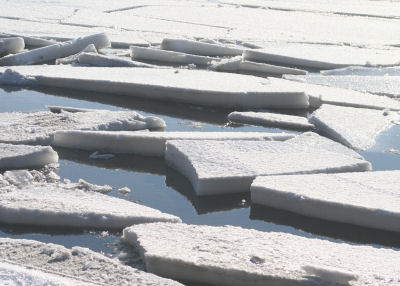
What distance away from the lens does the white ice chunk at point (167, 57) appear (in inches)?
178

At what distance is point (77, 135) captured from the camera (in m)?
2.59

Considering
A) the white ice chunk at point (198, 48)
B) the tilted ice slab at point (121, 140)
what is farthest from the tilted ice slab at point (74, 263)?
the white ice chunk at point (198, 48)

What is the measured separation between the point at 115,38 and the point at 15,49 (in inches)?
34.4

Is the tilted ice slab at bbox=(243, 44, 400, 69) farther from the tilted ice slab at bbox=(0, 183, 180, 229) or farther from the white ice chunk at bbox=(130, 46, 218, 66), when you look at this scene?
the tilted ice slab at bbox=(0, 183, 180, 229)

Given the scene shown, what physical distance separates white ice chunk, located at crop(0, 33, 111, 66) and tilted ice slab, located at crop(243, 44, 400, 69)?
0.93 m

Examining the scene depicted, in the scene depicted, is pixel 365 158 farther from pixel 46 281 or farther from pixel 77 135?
pixel 46 281

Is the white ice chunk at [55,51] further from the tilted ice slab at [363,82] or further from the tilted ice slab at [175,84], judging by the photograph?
the tilted ice slab at [363,82]

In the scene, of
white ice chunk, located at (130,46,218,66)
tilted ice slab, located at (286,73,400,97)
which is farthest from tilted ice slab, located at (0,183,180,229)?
white ice chunk, located at (130,46,218,66)

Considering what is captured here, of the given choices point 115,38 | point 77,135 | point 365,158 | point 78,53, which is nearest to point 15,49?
point 78,53

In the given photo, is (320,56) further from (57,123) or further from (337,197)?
(337,197)

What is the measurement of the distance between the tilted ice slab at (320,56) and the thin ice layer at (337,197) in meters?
2.45

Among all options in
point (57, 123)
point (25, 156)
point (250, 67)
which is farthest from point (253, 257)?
point (250, 67)

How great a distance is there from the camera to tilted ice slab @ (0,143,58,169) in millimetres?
2316

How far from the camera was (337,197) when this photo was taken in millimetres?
2043
